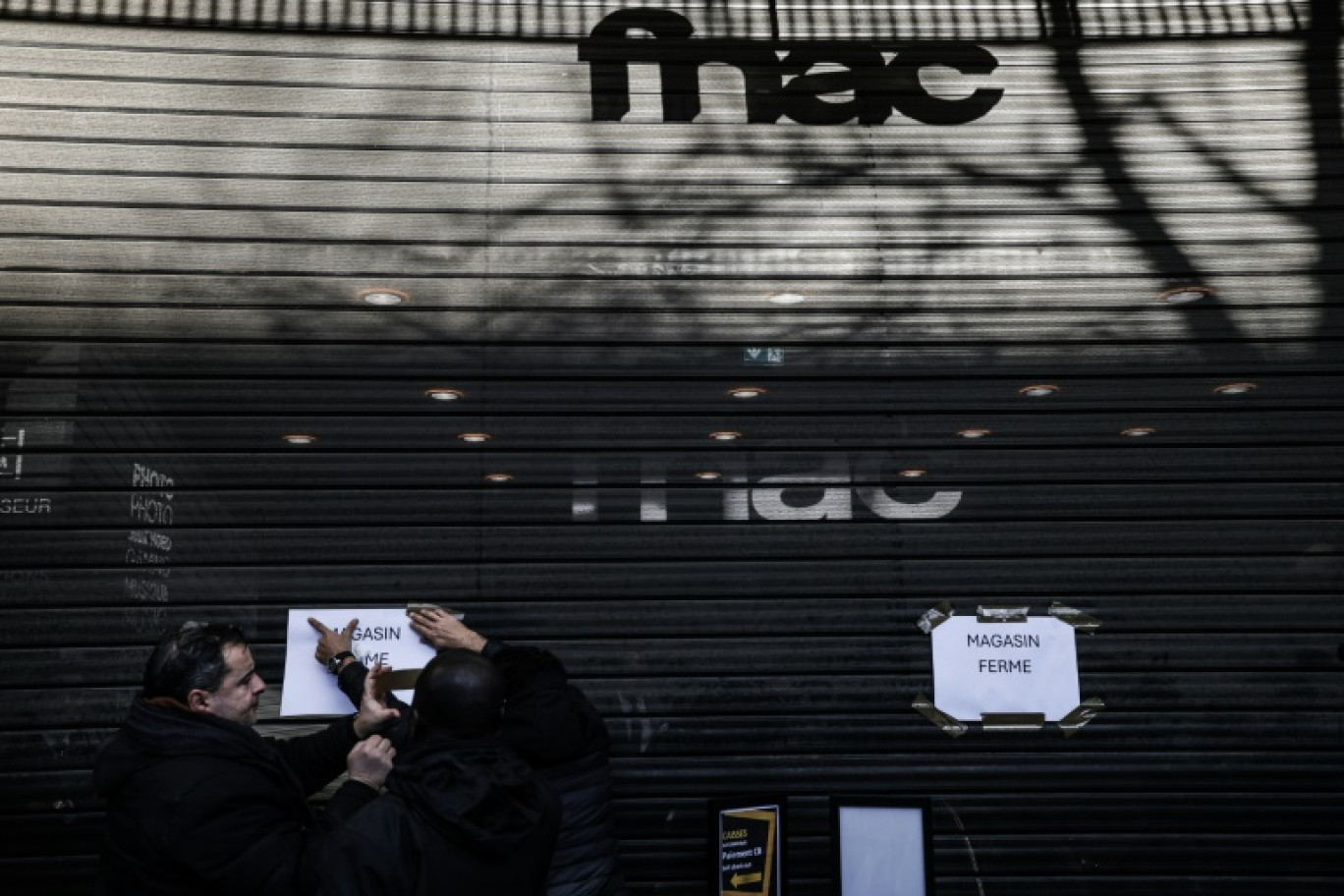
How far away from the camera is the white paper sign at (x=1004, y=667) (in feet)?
17.3

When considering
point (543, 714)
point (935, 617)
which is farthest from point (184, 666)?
point (935, 617)

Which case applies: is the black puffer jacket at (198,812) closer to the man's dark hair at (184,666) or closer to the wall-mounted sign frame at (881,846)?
the man's dark hair at (184,666)

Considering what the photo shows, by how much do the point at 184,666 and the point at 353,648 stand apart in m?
1.34

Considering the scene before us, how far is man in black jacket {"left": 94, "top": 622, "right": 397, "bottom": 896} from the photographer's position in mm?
3514

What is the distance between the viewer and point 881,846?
Answer: 16.2 ft

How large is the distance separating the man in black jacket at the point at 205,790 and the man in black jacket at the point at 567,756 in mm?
656

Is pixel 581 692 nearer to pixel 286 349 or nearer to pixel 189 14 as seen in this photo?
pixel 286 349

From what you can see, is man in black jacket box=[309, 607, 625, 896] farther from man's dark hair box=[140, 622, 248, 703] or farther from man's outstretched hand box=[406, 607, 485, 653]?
man's dark hair box=[140, 622, 248, 703]

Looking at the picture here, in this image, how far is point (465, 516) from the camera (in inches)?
206

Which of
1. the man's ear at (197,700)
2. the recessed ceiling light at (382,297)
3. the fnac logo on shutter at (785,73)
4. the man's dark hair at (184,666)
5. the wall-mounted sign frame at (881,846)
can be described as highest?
the fnac logo on shutter at (785,73)

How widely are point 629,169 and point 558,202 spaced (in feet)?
1.15

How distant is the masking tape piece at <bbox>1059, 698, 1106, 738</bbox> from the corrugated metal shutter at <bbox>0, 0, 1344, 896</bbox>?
43mm

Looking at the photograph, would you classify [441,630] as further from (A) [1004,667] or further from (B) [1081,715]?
(B) [1081,715]

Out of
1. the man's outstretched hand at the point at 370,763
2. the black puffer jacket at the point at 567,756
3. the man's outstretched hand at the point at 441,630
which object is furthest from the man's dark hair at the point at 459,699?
the man's outstretched hand at the point at 441,630
